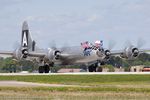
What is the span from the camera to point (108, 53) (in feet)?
336

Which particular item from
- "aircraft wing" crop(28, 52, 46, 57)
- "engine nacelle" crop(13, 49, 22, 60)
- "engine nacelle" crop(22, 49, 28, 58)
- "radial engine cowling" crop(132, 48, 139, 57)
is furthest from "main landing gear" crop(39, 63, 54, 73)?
"radial engine cowling" crop(132, 48, 139, 57)

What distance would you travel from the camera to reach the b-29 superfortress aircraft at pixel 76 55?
102375mm

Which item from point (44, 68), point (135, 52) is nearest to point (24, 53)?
point (44, 68)

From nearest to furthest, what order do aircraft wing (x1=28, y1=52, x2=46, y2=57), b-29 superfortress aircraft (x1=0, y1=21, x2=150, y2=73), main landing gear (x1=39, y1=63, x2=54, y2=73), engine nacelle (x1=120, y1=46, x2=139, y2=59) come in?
engine nacelle (x1=120, y1=46, x2=139, y2=59) → b-29 superfortress aircraft (x1=0, y1=21, x2=150, y2=73) → main landing gear (x1=39, y1=63, x2=54, y2=73) → aircraft wing (x1=28, y1=52, x2=46, y2=57)

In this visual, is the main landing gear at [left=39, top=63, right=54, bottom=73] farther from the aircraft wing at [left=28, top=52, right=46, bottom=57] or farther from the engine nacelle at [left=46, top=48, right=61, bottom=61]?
the aircraft wing at [left=28, top=52, right=46, bottom=57]

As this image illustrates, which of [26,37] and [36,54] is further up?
[26,37]

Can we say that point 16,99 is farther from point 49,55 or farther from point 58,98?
point 49,55

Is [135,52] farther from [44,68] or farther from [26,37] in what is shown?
[26,37]

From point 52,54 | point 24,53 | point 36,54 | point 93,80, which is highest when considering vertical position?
point 24,53

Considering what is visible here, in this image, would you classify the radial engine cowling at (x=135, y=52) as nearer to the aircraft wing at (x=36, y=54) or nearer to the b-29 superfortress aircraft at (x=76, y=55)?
the b-29 superfortress aircraft at (x=76, y=55)

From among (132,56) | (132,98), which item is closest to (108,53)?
(132,56)

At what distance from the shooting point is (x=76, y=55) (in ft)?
350

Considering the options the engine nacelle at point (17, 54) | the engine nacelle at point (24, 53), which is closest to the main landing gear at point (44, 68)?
the engine nacelle at point (24, 53)

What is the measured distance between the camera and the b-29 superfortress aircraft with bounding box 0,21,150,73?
102375mm
